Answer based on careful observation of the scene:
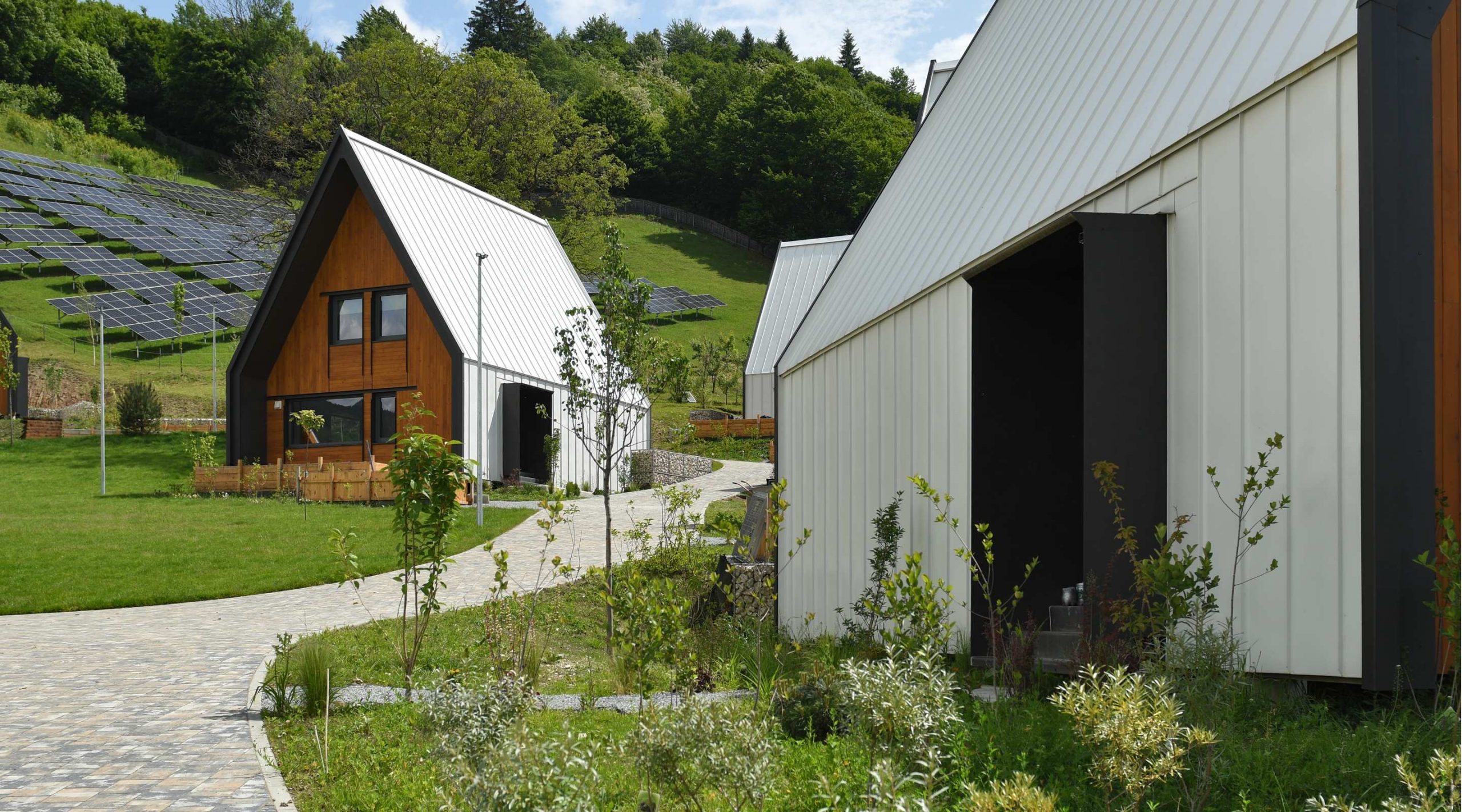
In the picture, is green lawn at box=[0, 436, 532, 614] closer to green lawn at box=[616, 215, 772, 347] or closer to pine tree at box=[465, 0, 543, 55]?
green lawn at box=[616, 215, 772, 347]

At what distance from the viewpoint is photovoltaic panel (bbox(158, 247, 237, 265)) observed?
52.5m

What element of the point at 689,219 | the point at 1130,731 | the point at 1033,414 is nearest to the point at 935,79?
the point at 1033,414

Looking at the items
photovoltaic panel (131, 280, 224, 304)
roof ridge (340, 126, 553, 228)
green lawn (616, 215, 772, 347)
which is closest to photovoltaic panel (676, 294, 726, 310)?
green lawn (616, 215, 772, 347)

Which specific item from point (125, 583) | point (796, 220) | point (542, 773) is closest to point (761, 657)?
point (542, 773)

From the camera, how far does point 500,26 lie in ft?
313

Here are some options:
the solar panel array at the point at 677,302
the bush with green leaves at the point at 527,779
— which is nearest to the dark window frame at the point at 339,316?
the bush with green leaves at the point at 527,779

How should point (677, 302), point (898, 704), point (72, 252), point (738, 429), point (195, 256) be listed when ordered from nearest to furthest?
point (898, 704), point (738, 429), point (72, 252), point (195, 256), point (677, 302)

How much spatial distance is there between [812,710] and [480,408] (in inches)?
630

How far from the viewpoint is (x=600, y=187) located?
157ft

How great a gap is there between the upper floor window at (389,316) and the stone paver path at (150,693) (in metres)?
11.2

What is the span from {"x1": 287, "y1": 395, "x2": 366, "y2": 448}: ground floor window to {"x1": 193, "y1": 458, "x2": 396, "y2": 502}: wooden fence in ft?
4.60

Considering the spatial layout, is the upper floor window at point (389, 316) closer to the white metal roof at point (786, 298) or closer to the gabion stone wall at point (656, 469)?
the gabion stone wall at point (656, 469)

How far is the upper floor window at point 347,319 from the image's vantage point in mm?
27078

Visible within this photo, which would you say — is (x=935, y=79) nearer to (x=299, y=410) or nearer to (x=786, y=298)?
(x=299, y=410)
